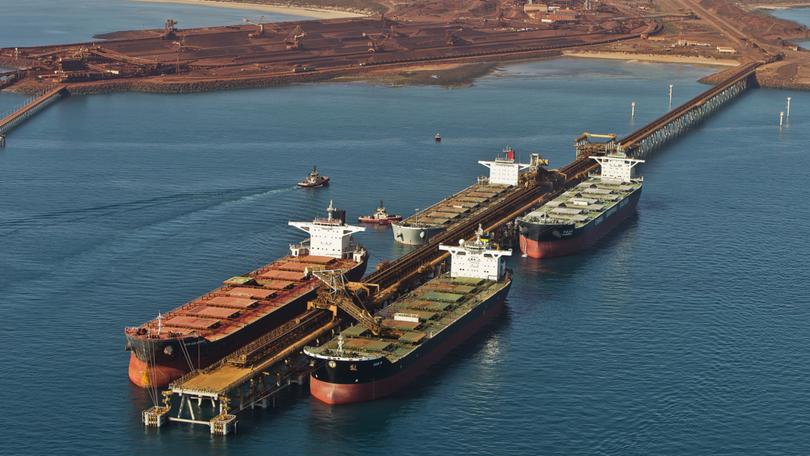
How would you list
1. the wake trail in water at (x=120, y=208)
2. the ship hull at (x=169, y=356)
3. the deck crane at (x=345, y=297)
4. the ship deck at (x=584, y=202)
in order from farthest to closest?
→ the wake trail in water at (x=120, y=208), the ship deck at (x=584, y=202), the deck crane at (x=345, y=297), the ship hull at (x=169, y=356)

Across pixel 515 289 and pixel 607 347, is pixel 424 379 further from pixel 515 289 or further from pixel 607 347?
pixel 515 289

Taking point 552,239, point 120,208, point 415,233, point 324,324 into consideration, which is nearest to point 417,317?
point 324,324

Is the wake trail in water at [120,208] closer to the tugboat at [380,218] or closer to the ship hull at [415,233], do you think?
the tugboat at [380,218]

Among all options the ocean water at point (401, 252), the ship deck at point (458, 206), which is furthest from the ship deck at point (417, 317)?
the ship deck at point (458, 206)

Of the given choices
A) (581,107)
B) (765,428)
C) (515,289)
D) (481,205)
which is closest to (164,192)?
(481,205)

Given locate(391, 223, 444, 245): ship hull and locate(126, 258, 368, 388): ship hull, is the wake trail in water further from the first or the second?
locate(126, 258, 368, 388): ship hull

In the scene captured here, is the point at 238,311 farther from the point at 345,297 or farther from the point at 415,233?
the point at 415,233
